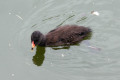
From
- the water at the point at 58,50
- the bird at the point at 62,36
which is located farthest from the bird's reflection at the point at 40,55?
the bird at the point at 62,36

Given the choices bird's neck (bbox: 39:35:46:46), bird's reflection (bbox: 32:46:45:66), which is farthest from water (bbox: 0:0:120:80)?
bird's neck (bbox: 39:35:46:46)

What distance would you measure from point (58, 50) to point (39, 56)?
0.65m

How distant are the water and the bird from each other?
23 cm

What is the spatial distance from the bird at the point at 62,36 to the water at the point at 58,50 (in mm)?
231

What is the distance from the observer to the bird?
32.9ft

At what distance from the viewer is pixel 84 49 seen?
10055 mm

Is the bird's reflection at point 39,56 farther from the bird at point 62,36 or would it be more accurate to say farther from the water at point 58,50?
the bird at point 62,36

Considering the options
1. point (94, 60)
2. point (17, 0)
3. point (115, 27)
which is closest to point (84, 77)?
point (94, 60)

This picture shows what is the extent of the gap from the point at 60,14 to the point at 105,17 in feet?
5.38

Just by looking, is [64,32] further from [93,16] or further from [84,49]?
[93,16]

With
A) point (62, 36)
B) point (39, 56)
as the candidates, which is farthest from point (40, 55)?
point (62, 36)

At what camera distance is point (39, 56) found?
10.2 m

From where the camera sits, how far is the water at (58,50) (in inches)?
365

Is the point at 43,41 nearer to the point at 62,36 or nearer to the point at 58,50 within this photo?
the point at 58,50
